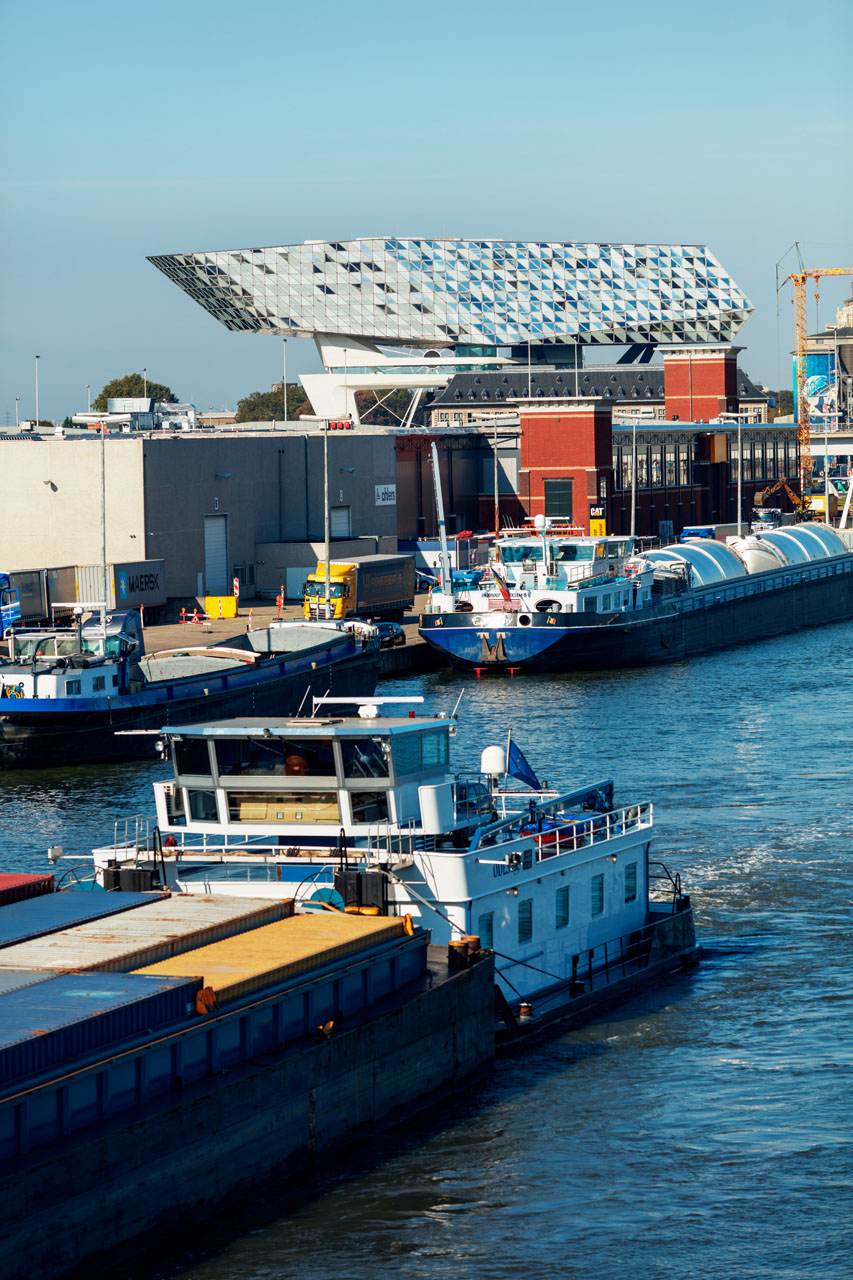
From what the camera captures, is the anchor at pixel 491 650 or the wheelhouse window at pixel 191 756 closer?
the wheelhouse window at pixel 191 756

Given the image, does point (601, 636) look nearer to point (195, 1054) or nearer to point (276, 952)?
point (276, 952)

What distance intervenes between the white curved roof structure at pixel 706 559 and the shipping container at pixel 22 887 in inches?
2652

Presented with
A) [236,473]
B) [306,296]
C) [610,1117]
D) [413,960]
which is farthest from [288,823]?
[306,296]

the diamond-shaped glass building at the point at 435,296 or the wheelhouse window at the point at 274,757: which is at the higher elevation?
the diamond-shaped glass building at the point at 435,296

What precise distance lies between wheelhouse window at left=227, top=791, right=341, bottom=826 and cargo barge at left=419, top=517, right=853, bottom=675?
1765 inches

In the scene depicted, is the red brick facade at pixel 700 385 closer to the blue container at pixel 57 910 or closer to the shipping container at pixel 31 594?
the shipping container at pixel 31 594

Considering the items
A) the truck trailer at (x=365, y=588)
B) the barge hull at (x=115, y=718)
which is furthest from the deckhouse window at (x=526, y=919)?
the truck trailer at (x=365, y=588)

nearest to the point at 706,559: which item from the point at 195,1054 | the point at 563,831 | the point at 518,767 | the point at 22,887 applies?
the point at 518,767

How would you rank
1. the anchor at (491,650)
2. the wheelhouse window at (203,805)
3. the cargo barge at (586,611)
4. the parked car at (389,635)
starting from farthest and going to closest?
the parked car at (389,635), the cargo barge at (586,611), the anchor at (491,650), the wheelhouse window at (203,805)

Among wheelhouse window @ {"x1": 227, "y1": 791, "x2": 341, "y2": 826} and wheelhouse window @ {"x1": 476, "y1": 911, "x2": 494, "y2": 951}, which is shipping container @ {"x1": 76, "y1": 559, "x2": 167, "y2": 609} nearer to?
wheelhouse window @ {"x1": 227, "y1": 791, "x2": 341, "y2": 826}

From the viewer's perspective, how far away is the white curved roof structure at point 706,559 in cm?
9244

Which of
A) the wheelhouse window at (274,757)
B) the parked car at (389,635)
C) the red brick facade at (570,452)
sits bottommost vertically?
the parked car at (389,635)

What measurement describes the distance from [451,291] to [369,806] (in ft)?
540

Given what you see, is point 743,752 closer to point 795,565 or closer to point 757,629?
point 757,629
